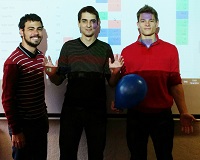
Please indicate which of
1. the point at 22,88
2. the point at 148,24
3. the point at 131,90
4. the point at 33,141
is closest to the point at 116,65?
the point at 131,90

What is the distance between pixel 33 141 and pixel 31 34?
2.15 feet

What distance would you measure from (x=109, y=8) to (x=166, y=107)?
32.9 inches

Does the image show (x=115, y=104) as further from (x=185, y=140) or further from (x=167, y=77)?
(x=185, y=140)

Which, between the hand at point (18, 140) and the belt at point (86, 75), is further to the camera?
the belt at point (86, 75)

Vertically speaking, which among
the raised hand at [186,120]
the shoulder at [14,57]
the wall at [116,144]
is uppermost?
the shoulder at [14,57]

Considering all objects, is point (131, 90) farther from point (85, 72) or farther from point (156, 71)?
point (85, 72)

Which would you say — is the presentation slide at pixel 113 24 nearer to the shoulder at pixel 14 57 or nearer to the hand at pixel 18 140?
the shoulder at pixel 14 57

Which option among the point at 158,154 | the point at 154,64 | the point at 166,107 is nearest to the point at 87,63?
the point at 154,64

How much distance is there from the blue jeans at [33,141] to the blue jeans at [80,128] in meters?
0.12

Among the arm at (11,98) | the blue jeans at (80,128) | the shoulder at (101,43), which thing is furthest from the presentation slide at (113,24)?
the arm at (11,98)

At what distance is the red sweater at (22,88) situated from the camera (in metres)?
1.75

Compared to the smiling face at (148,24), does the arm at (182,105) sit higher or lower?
lower

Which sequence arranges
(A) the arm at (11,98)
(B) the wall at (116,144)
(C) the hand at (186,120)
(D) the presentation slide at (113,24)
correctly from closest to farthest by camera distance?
(A) the arm at (11,98) < (C) the hand at (186,120) < (D) the presentation slide at (113,24) < (B) the wall at (116,144)

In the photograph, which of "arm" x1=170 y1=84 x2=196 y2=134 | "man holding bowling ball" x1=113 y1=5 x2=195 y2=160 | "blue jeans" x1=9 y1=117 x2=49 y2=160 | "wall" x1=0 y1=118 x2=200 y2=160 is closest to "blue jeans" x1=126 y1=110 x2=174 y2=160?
"man holding bowling ball" x1=113 y1=5 x2=195 y2=160
